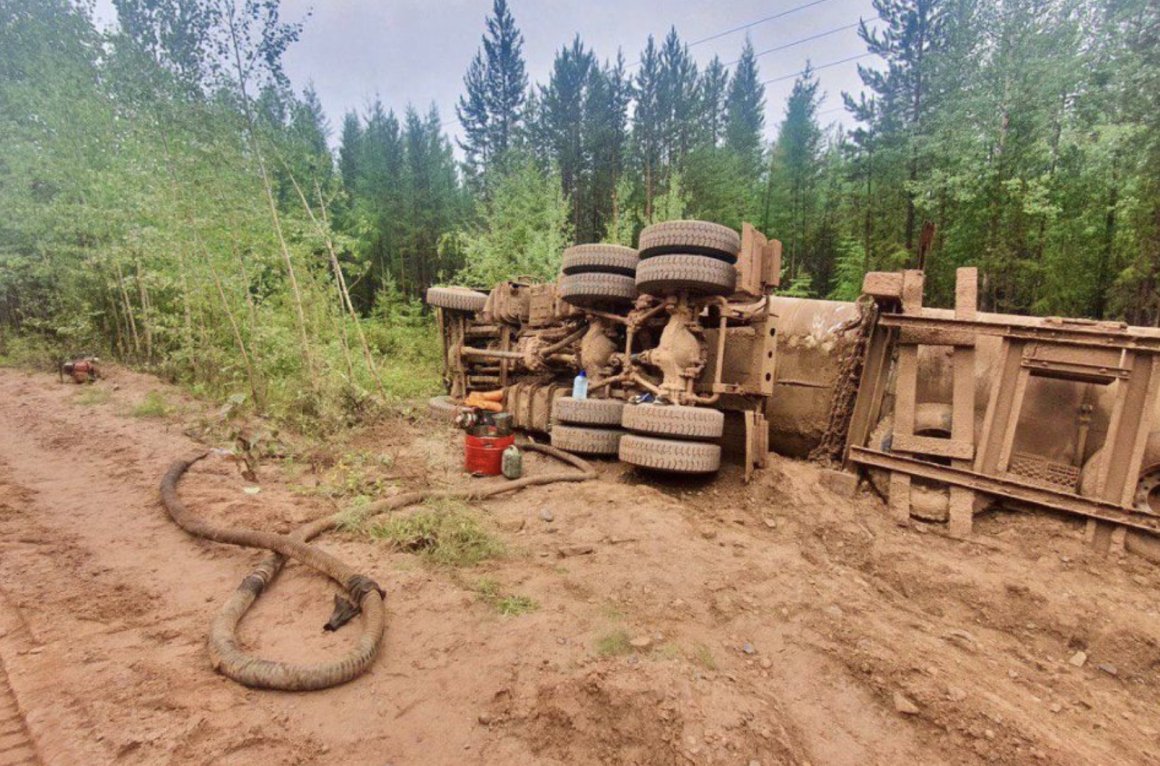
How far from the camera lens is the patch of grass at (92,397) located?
7973 millimetres

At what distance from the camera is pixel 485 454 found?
548 cm

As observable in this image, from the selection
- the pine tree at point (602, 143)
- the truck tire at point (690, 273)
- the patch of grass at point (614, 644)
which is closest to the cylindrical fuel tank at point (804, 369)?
the truck tire at point (690, 273)

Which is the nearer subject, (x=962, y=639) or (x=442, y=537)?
(x=962, y=639)

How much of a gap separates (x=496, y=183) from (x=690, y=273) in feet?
62.3

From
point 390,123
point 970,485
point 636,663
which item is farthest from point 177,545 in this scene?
point 390,123

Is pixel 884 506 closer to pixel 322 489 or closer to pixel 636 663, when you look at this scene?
pixel 636 663

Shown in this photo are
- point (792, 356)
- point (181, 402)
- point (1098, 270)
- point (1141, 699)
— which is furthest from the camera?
point (1098, 270)

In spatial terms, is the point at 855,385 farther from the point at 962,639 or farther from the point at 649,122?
the point at 649,122

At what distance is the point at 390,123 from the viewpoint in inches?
1176

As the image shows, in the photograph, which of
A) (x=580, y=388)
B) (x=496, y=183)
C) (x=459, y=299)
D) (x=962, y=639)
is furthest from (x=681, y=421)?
(x=496, y=183)

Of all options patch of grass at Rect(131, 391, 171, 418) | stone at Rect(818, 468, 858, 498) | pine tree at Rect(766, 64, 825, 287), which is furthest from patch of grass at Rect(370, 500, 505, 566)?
pine tree at Rect(766, 64, 825, 287)

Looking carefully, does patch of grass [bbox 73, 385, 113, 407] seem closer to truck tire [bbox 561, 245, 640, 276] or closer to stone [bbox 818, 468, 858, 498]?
truck tire [bbox 561, 245, 640, 276]

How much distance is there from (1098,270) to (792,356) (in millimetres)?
16765

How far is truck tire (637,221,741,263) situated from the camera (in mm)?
4961
